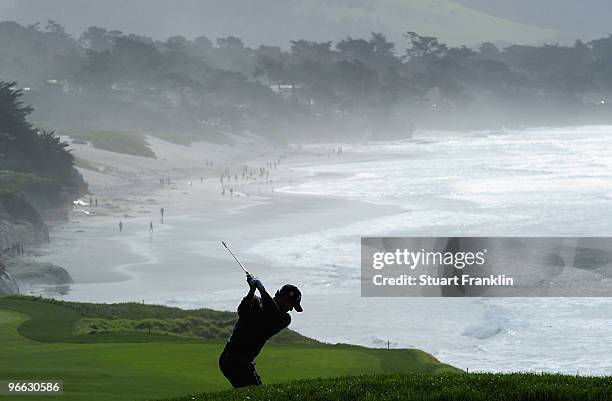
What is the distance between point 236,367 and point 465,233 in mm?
47611

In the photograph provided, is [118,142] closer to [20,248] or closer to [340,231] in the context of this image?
[340,231]

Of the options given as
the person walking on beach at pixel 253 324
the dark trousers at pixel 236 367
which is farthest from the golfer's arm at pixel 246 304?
the dark trousers at pixel 236 367

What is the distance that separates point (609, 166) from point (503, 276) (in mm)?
67672

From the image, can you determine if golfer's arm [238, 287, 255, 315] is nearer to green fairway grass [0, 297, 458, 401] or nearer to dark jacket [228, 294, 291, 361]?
dark jacket [228, 294, 291, 361]

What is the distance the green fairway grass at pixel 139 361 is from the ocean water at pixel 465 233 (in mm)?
8339

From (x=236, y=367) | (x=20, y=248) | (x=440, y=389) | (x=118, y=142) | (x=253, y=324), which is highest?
(x=118, y=142)

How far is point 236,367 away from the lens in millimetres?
11547

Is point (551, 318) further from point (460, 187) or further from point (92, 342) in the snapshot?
point (460, 187)

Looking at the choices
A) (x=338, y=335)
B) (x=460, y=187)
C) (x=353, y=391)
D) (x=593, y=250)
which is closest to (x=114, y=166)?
(x=460, y=187)

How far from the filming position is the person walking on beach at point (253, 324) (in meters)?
11.0

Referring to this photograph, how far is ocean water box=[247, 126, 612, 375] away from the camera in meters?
32.1

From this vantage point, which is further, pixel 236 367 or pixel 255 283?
pixel 236 367

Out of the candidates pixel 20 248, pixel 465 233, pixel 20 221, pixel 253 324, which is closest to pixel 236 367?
pixel 253 324

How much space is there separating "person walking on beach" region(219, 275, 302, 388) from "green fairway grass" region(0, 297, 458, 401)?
5.30 m
